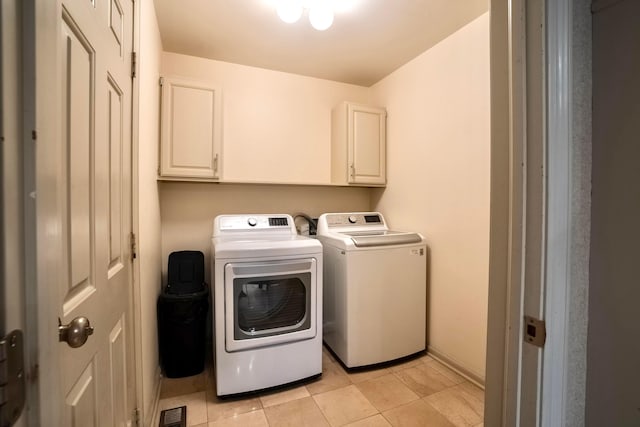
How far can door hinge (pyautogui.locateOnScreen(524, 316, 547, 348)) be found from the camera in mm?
617

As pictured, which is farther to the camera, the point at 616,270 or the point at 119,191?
the point at 119,191

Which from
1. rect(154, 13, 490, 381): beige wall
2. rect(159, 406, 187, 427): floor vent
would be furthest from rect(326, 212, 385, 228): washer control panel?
rect(159, 406, 187, 427): floor vent

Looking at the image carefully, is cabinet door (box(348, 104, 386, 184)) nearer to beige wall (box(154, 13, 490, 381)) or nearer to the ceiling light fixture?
beige wall (box(154, 13, 490, 381))

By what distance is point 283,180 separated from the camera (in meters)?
2.68

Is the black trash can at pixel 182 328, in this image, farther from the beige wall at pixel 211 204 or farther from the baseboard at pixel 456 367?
the baseboard at pixel 456 367

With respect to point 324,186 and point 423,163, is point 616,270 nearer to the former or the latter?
point 423,163

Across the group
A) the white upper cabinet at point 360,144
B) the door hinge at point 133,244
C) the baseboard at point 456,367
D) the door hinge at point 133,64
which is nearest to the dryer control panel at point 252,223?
the white upper cabinet at point 360,144

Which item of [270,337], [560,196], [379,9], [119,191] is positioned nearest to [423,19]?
[379,9]

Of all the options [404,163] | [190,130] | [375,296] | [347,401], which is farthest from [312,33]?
[347,401]

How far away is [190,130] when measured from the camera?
2160 millimetres

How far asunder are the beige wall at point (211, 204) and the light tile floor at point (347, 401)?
1.00 meters

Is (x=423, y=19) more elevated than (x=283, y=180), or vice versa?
(x=423, y=19)

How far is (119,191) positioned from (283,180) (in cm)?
169

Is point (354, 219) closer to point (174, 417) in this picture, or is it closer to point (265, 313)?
point (265, 313)
